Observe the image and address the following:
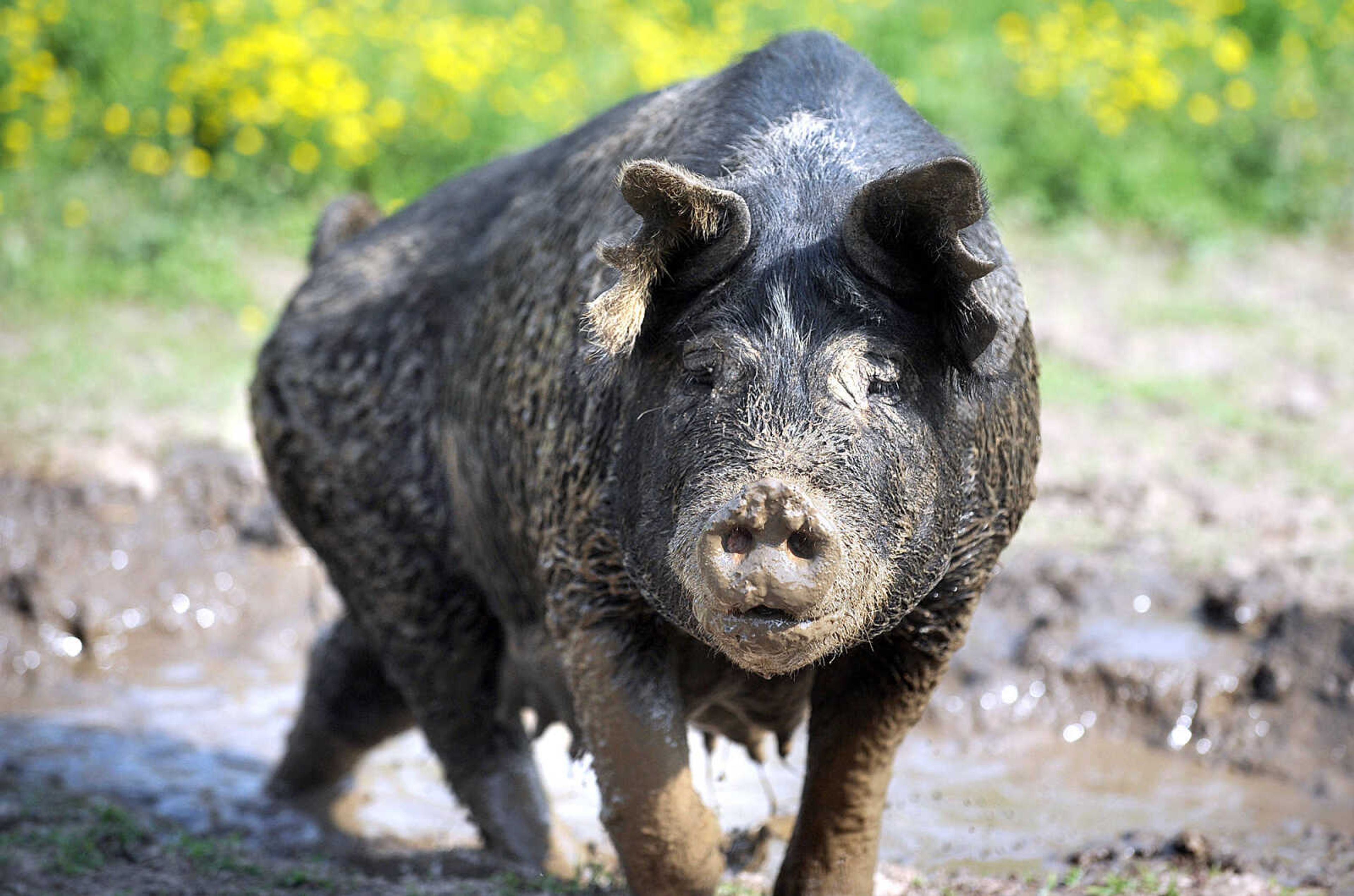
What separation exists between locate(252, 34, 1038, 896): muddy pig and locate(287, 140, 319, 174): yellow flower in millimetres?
4604

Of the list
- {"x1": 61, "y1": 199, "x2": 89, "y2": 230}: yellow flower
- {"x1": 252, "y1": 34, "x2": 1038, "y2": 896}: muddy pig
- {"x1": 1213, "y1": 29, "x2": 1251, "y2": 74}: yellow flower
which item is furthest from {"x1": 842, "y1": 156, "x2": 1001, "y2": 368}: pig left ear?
{"x1": 1213, "y1": 29, "x2": 1251, "y2": 74}: yellow flower

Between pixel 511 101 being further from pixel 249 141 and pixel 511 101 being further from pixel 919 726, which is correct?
pixel 919 726

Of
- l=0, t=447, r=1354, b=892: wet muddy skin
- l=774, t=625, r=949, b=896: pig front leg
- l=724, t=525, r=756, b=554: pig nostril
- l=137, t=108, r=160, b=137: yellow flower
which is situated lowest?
l=0, t=447, r=1354, b=892: wet muddy skin

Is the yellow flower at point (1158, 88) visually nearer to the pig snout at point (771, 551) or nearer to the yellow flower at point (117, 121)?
the yellow flower at point (117, 121)

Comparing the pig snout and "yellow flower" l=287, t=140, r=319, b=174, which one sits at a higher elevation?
the pig snout

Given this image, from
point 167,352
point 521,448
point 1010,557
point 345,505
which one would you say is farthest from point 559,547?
point 167,352

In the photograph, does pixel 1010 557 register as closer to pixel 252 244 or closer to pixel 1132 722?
pixel 1132 722

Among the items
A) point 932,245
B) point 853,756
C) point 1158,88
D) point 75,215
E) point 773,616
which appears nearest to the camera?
point 773,616

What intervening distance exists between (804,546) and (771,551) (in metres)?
0.07

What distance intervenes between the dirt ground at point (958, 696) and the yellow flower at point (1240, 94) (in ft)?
10.1

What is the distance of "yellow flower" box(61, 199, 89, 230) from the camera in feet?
29.1

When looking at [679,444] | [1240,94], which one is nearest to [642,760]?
[679,444]

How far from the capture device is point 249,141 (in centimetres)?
938

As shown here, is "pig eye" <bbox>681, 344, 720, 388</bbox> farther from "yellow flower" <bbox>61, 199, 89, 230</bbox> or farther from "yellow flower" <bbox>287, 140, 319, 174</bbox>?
"yellow flower" <bbox>61, 199, 89, 230</bbox>
